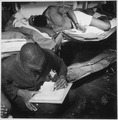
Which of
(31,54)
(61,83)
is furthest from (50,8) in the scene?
(61,83)

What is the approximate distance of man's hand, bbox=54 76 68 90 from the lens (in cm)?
108

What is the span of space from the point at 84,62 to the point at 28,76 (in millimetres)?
345

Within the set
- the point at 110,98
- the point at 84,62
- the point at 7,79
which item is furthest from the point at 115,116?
the point at 7,79

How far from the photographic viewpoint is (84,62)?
1176mm

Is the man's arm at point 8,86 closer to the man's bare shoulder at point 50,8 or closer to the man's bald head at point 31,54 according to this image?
the man's bald head at point 31,54

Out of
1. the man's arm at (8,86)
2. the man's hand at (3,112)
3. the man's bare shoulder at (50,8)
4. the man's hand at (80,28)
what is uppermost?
the man's bare shoulder at (50,8)

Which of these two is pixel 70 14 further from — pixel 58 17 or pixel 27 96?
pixel 27 96

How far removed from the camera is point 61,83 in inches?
42.7

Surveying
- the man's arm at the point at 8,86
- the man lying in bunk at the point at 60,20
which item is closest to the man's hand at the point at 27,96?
the man's arm at the point at 8,86

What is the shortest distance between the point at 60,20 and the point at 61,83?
0.36 m

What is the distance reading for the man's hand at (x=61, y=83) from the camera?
1.08 meters

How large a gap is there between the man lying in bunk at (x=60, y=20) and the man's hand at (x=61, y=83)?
28 cm

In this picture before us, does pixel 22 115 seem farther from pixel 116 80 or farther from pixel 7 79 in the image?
pixel 116 80

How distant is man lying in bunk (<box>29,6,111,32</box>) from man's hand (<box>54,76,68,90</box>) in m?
0.28
